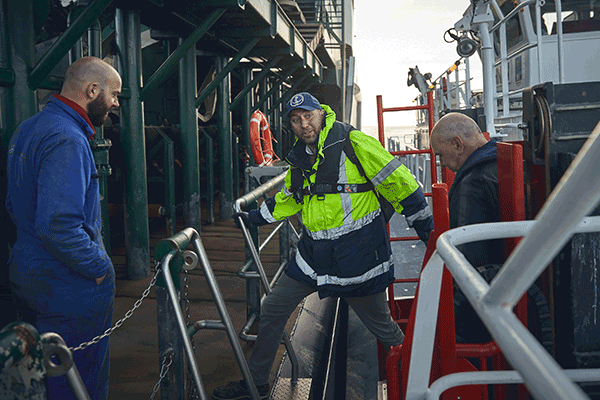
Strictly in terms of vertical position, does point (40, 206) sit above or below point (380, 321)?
above

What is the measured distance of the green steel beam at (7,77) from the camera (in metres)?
3.12

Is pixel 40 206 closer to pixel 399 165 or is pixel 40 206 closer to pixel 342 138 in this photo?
pixel 342 138

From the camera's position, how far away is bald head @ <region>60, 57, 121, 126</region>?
236cm

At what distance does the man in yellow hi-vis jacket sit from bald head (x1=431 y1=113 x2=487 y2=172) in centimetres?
34

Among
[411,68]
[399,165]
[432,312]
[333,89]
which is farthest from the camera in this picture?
[333,89]

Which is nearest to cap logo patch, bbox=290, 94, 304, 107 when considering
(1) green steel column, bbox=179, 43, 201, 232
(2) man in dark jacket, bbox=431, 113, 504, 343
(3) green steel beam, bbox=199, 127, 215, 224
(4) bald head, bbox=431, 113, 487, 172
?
(4) bald head, bbox=431, 113, 487, 172

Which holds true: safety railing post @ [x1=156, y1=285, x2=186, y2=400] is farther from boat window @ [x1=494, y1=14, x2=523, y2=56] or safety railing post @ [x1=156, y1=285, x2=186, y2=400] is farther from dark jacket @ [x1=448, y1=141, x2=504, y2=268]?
boat window @ [x1=494, y1=14, x2=523, y2=56]

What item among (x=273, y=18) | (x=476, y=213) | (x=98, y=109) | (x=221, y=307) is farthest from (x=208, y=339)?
(x=273, y=18)

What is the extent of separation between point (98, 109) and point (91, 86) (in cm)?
11

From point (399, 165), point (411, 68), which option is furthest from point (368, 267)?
point (411, 68)

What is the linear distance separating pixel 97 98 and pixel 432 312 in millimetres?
1752

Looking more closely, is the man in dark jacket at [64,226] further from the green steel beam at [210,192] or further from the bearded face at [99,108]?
the green steel beam at [210,192]

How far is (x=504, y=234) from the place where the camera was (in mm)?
1414

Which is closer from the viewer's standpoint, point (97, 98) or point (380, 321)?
point (97, 98)
